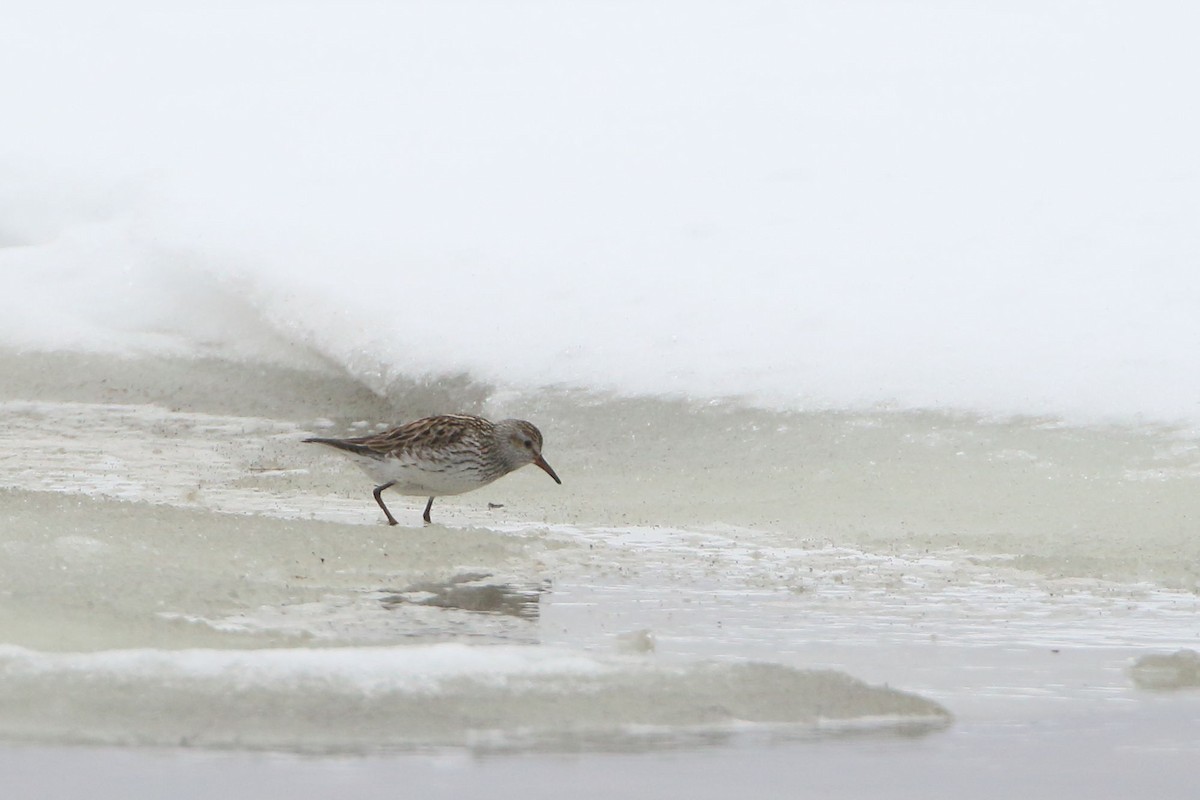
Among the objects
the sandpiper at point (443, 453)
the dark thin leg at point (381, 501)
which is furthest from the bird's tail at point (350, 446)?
the dark thin leg at point (381, 501)

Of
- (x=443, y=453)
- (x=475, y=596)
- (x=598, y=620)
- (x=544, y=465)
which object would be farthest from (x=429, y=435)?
(x=598, y=620)

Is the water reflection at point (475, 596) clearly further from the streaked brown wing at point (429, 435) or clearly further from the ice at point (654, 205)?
the ice at point (654, 205)

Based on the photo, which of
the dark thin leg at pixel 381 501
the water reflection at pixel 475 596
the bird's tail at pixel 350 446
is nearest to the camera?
the water reflection at pixel 475 596

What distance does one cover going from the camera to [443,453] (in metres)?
6.85

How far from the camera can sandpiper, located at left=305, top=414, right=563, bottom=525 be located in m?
6.83

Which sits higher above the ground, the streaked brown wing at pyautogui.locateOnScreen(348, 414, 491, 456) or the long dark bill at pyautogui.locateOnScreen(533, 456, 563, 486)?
the streaked brown wing at pyautogui.locateOnScreen(348, 414, 491, 456)

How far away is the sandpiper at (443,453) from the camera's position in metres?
6.83

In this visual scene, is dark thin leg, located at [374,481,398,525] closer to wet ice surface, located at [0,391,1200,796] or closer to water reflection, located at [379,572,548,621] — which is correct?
wet ice surface, located at [0,391,1200,796]

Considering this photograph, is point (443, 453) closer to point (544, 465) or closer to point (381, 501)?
point (381, 501)

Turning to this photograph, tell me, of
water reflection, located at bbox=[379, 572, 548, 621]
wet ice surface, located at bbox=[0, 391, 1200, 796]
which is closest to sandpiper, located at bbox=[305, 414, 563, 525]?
wet ice surface, located at bbox=[0, 391, 1200, 796]

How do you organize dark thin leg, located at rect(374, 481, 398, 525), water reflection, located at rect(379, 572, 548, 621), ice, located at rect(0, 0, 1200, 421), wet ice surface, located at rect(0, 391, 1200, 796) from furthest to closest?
ice, located at rect(0, 0, 1200, 421)
dark thin leg, located at rect(374, 481, 398, 525)
water reflection, located at rect(379, 572, 548, 621)
wet ice surface, located at rect(0, 391, 1200, 796)

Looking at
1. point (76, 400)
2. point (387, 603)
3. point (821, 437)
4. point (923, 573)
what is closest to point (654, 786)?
point (387, 603)

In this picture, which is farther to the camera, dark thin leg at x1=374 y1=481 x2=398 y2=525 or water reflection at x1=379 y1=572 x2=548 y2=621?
dark thin leg at x1=374 y1=481 x2=398 y2=525

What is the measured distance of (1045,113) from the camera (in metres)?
10.4
